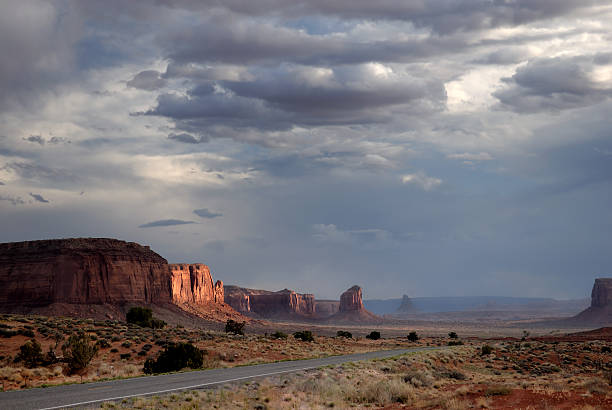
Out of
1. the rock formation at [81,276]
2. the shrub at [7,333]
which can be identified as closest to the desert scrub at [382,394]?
the shrub at [7,333]

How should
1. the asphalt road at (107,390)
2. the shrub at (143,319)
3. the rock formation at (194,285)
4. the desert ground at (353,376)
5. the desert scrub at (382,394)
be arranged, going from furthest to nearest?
the rock formation at (194,285)
the shrub at (143,319)
the desert scrub at (382,394)
the desert ground at (353,376)
the asphalt road at (107,390)

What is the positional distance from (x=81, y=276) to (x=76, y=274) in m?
1.04

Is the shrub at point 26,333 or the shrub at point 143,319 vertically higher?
the shrub at point 26,333

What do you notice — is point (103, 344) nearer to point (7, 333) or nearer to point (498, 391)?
point (7, 333)

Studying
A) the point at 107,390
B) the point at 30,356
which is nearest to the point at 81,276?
the point at 30,356

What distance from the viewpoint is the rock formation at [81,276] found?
106m

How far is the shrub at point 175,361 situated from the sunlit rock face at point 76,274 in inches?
3347

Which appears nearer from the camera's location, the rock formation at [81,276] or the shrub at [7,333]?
the shrub at [7,333]

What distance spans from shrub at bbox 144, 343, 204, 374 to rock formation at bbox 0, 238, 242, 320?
262 feet

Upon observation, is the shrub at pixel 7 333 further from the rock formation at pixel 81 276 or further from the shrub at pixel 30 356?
the rock formation at pixel 81 276

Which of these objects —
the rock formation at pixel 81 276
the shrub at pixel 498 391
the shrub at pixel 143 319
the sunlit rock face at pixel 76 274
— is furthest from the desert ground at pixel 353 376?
the sunlit rock face at pixel 76 274

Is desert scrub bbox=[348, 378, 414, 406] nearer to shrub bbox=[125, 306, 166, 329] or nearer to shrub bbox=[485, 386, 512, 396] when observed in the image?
shrub bbox=[485, 386, 512, 396]

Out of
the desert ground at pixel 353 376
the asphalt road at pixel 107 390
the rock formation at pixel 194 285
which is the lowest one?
the desert ground at pixel 353 376

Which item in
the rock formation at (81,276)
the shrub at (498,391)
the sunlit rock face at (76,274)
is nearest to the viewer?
the shrub at (498,391)
